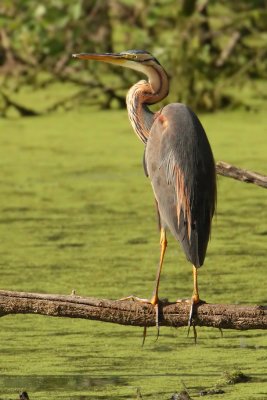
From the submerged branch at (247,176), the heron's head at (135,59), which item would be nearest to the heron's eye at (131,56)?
the heron's head at (135,59)

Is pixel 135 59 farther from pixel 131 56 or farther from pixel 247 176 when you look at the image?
pixel 247 176

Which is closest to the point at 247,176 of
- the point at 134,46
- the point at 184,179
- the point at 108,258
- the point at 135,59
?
the point at 184,179

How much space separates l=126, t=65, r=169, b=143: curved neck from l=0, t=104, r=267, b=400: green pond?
717 millimetres

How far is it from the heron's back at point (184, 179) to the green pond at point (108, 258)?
437 mm

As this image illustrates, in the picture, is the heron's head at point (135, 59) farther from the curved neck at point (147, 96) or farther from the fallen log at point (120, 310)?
the fallen log at point (120, 310)

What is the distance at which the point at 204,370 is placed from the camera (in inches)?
143

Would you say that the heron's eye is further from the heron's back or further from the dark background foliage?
the dark background foliage

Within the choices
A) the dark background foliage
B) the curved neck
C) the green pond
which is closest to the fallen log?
the green pond

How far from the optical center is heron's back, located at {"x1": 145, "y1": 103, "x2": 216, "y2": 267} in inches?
128

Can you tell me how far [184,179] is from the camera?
3.30 meters

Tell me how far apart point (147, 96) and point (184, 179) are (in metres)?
0.41

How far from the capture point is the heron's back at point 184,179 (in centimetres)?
326

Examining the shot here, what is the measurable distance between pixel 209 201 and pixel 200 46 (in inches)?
239

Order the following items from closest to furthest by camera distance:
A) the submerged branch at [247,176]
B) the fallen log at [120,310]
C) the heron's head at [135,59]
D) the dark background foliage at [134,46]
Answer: the fallen log at [120,310]
the submerged branch at [247,176]
the heron's head at [135,59]
the dark background foliage at [134,46]
